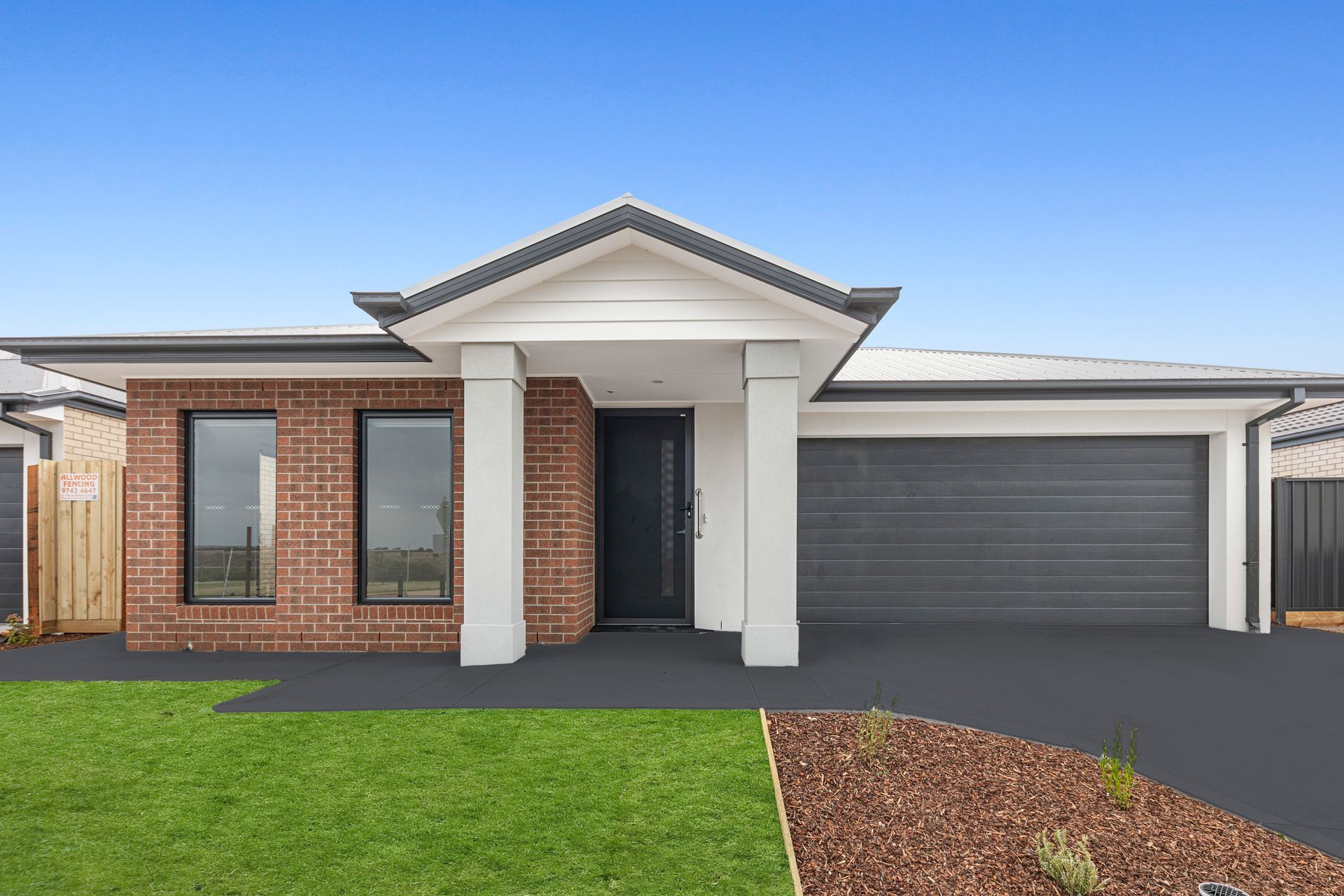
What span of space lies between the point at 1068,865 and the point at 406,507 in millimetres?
6885

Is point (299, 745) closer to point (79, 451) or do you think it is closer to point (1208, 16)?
point (79, 451)

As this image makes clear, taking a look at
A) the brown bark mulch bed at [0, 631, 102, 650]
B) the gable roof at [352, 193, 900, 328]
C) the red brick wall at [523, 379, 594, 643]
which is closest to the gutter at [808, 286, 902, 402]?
the gable roof at [352, 193, 900, 328]

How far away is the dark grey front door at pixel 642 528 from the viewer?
32.1 ft

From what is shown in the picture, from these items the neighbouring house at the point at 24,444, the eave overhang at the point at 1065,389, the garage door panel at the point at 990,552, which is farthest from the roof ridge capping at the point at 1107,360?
the neighbouring house at the point at 24,444

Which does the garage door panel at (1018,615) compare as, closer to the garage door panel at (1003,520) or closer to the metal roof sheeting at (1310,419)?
the garage door panel at (1003,520)

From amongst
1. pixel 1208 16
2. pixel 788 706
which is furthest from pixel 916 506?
pixel 1208 16

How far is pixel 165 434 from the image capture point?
8.16 meters

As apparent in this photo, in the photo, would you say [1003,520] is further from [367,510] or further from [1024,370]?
[367,510]

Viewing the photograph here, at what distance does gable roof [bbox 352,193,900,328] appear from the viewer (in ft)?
20.8

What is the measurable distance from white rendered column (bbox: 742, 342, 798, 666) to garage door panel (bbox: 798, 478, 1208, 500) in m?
3.48

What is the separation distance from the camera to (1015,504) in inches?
397

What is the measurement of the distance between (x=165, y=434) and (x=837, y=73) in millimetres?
13416

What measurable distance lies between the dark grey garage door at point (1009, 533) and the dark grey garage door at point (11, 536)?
10177 mm

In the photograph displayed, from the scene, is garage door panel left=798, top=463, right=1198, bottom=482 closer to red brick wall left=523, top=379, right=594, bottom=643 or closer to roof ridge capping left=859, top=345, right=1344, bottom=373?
roof ridge capping left=859, top=345, right=1344, bottom=373
